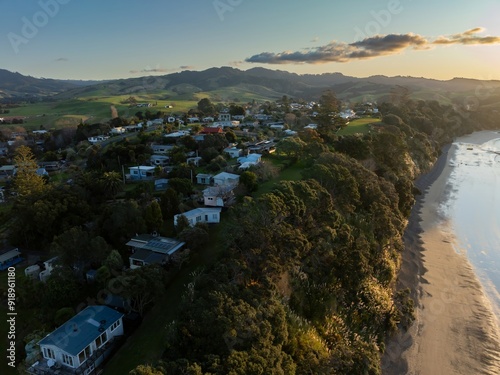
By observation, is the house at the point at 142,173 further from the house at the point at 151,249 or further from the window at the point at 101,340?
the window at the point at 101,340

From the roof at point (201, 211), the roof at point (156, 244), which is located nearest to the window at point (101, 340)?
the roof at point (156, 244)

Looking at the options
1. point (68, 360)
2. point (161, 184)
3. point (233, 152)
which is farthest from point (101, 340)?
point (233, 152)

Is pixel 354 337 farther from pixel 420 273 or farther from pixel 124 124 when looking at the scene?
pixel 124 124

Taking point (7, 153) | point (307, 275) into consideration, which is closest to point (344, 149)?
point (307, 275)

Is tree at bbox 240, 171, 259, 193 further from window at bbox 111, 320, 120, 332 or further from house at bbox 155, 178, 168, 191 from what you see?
window at bbox 111, 320, 120, 332

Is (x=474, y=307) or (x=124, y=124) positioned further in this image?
(x=124, y=124)

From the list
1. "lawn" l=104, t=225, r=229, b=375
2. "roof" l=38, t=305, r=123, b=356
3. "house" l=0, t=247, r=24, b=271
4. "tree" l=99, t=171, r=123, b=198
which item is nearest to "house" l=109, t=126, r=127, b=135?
"tree" l=99, t=171, r=123, b=198
